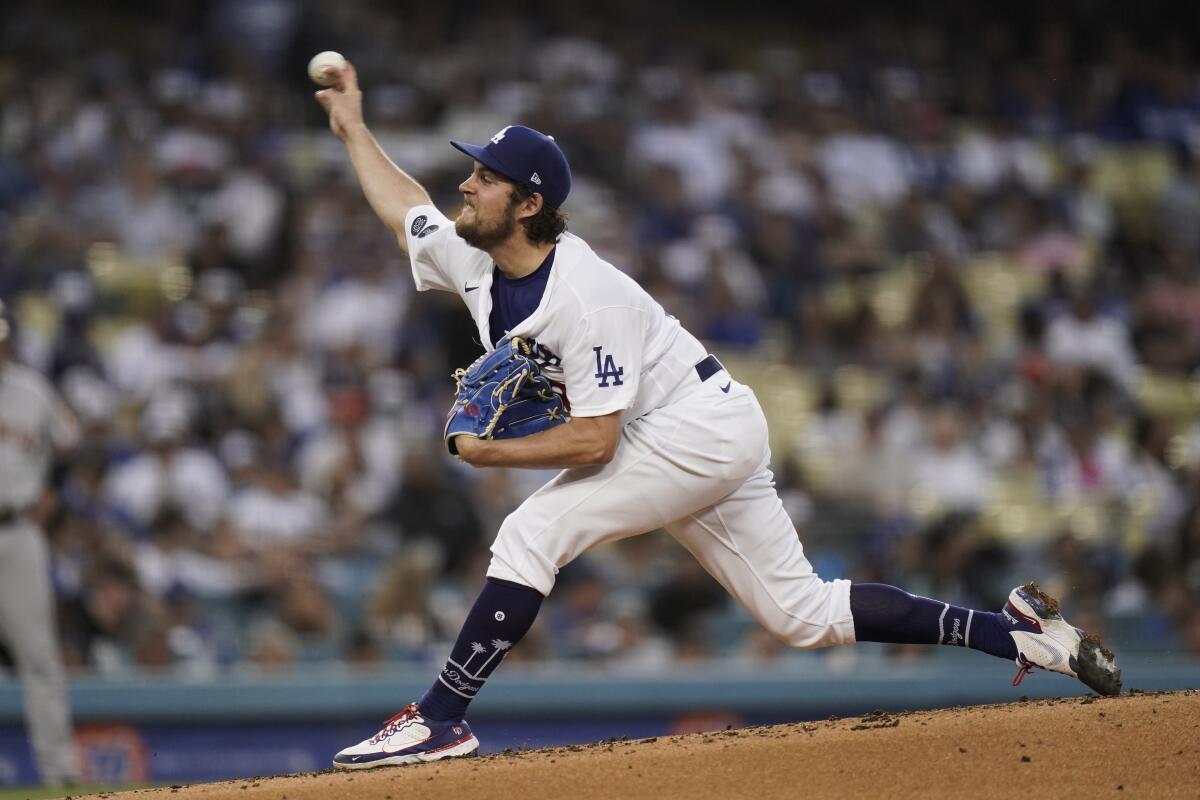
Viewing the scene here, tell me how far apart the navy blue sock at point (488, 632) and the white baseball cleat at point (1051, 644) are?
57.5 inches

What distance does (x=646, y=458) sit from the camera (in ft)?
14.0

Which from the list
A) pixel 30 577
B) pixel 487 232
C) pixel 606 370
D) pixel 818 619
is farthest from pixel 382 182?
pixel 30 577

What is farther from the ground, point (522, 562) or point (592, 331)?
point (592, 331)

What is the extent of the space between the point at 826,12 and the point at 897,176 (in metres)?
2.85

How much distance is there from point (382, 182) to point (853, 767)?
2222 mm

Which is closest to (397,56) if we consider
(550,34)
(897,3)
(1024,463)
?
(550,34)

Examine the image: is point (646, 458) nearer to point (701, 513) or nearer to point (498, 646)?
point (701, 513)

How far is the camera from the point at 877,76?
13398mm

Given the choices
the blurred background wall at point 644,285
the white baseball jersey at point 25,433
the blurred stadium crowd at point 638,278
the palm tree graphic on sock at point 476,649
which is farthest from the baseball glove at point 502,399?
the blurred stadium crowd at point 638,278

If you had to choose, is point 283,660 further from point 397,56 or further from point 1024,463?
point 397,56

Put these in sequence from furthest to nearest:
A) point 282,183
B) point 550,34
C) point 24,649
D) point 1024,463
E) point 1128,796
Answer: point 550,34, point 282,183, point 1024,463, point 24,649, point 1128,796

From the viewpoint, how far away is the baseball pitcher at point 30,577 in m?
7.27

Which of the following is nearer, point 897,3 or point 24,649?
point 24,649

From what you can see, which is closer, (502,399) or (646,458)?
(502,399)
